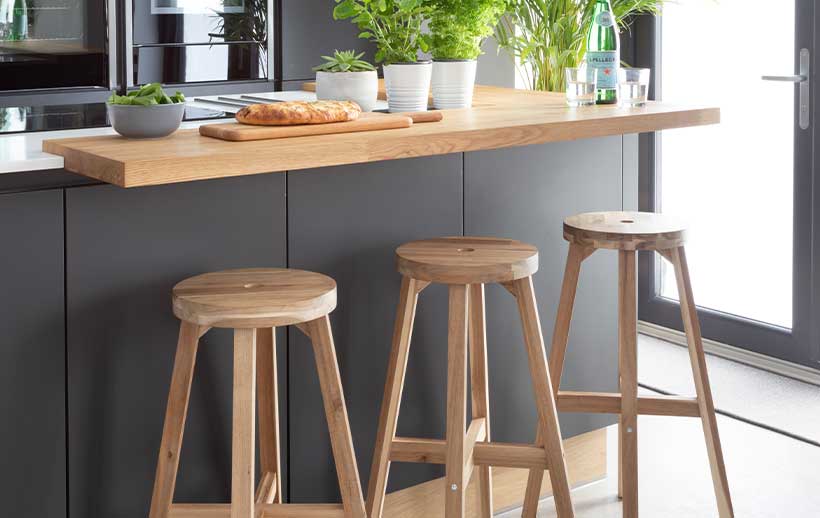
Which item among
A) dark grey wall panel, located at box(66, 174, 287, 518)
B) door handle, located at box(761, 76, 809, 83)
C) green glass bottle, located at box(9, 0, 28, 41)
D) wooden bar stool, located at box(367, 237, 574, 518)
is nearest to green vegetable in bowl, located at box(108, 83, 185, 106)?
dark grey wall panel, located at box(66, 174, 287, 518)

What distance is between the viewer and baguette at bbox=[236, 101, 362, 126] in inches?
90.6

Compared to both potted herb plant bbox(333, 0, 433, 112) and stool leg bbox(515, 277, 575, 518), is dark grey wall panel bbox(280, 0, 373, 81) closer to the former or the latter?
potted herb plant bbox(333, 0, 433, 112)

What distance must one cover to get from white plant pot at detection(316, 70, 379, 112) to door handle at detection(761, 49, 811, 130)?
6.42ft

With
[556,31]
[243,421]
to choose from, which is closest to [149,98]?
[243,421]

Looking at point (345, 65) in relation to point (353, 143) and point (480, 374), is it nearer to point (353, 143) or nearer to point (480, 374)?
point (353, 143)

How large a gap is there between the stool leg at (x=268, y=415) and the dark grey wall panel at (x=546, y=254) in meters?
0.72

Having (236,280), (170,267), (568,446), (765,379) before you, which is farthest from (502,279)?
(765,379)

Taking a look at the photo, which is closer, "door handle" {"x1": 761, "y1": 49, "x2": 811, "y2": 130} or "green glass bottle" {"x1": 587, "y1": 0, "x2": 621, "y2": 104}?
"green glass bottle" {"x1": 587, "y1": 0, "x2": 621, "y2": 104}

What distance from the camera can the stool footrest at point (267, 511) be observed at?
7.09ft

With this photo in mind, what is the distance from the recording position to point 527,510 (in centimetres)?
278

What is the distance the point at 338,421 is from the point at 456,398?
290mm

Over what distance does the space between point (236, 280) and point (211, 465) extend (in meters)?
0.51

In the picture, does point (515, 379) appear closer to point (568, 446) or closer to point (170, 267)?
point (568, 446)

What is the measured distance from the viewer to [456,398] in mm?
2299
